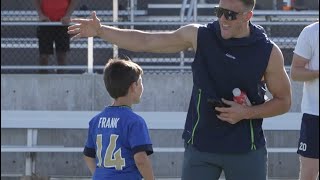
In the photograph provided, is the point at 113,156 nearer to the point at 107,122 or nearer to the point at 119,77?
the point at 107,122

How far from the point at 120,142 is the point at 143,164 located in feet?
0.64

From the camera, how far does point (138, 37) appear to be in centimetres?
513

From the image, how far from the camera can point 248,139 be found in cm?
494

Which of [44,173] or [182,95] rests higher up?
[182,95]

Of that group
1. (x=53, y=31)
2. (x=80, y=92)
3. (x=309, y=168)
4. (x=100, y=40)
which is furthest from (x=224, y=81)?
(x=100, y=40)

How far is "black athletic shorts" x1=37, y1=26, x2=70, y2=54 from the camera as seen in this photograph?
10.1 metres

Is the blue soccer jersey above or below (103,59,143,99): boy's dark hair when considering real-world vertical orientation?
below

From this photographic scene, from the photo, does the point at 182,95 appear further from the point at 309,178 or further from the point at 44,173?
the point at 309,178

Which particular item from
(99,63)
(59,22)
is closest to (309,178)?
(59,22)

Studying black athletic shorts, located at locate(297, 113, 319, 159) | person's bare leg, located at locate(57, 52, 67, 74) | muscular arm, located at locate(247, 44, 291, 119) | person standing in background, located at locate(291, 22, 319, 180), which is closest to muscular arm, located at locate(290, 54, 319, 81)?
person standing in background, located at locate(291, 22, 319, 180)

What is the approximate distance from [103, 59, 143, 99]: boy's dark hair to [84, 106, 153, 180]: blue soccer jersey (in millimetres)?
101

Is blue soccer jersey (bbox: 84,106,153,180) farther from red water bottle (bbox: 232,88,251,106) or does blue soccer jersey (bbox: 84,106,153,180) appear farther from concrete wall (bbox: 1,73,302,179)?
concrete wall (bbox: 1,73,302,179)

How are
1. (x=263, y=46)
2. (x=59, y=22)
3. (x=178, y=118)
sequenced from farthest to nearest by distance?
(x=59, y=22), (x=178, y=118), (x=263, y=46)

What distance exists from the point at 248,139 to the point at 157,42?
2.61ft
